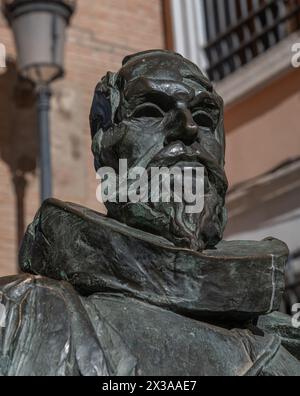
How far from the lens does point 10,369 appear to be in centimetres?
230

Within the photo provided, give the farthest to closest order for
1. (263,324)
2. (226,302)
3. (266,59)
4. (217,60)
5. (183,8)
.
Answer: (183,8) → (217,60) → (266,59) → (263,324) → (226,302)

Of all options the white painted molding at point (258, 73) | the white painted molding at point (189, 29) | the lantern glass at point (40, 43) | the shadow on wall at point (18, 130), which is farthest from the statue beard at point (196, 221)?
the white painted molding at point (189, 29)

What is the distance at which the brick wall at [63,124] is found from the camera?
412 inches

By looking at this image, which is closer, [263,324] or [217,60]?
[263,324]

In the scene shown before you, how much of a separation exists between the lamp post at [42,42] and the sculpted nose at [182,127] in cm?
589

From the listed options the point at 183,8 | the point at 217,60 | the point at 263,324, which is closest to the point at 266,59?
the point at 217,60

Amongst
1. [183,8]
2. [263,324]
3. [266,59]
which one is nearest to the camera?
[263,324]

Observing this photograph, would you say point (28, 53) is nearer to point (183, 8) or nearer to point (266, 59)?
point (266, 59)

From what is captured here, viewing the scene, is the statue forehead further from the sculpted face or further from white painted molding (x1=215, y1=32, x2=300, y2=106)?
white painted molding (x1=215, y1=32, x2=300, y2=106)

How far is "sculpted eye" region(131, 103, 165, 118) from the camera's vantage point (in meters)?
2.61

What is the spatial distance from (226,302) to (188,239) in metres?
0.13

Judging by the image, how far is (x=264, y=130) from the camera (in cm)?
1006

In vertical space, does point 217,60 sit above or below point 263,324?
above

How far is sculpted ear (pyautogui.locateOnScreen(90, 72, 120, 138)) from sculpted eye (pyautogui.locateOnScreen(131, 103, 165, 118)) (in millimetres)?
55
